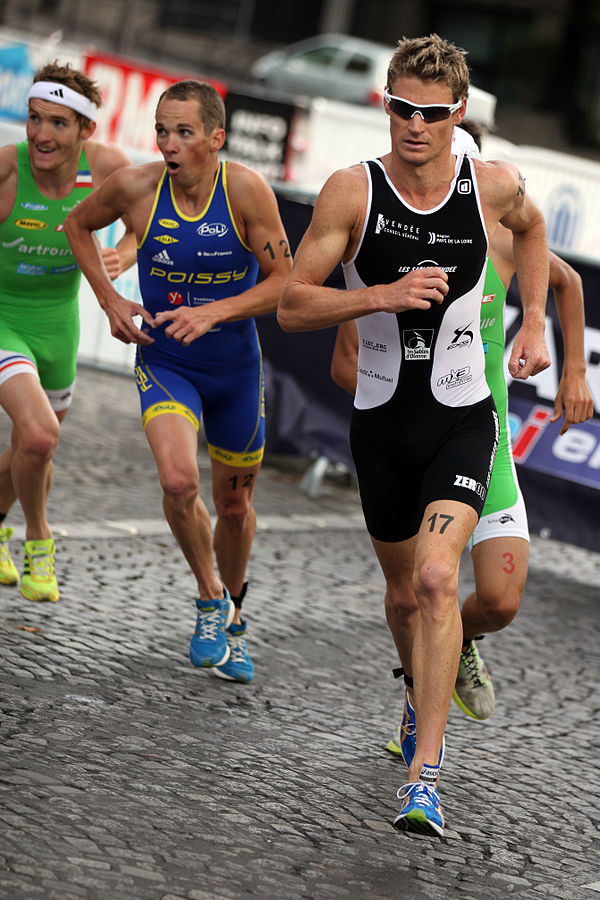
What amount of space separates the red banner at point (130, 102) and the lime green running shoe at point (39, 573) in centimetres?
1417

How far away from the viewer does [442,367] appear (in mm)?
4961

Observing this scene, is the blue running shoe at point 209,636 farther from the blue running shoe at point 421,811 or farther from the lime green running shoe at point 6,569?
the blue running shoe at point 421,811

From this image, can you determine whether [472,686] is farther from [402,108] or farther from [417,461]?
[402,108]

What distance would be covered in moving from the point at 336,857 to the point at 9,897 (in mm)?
1109

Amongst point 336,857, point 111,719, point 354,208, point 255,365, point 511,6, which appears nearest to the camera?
point 336,857

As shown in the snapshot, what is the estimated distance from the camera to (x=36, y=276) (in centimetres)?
682

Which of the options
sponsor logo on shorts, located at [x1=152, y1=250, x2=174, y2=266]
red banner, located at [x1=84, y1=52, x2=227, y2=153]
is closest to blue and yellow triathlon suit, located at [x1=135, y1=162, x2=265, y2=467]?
sponsor logo on shorts, located at [x1=152, y1=250, x2=174, y2=266]

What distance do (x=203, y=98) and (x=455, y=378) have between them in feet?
5.79

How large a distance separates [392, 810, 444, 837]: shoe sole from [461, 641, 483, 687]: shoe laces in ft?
3.22

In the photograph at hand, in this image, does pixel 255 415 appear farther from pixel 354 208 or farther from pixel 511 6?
pixel 511 6

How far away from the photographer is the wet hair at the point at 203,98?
233 inches

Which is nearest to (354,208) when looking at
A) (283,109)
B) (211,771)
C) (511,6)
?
(211,771)

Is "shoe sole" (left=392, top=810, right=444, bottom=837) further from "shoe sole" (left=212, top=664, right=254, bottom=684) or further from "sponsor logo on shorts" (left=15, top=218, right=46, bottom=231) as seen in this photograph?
"sponsor logo on shorts" (left=15, top=218, right=46, bottom=231)

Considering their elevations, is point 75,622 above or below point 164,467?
below
